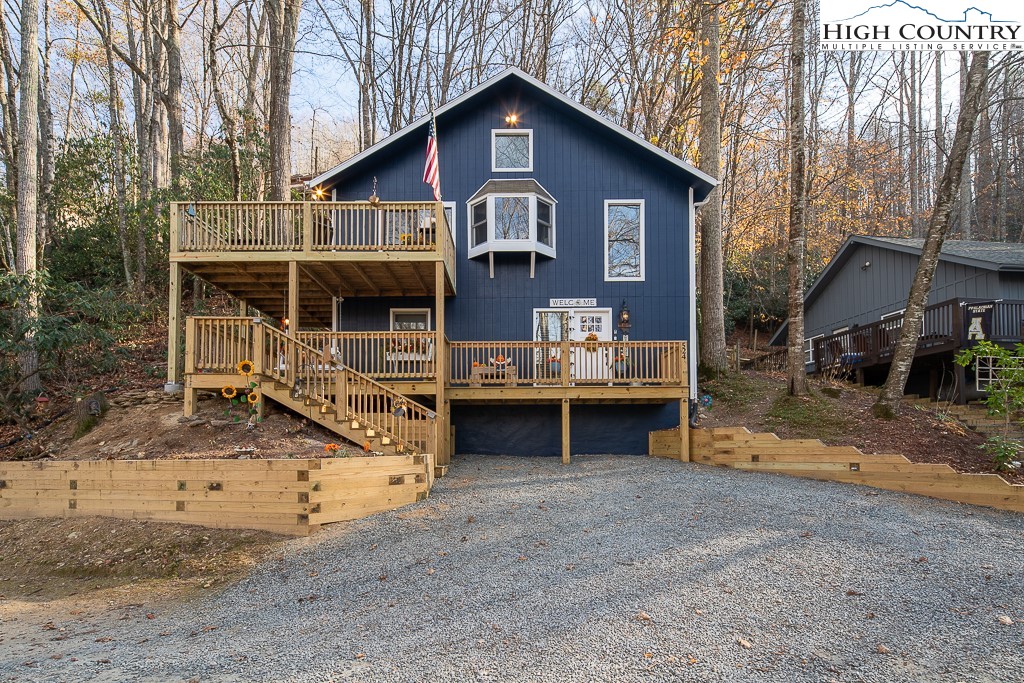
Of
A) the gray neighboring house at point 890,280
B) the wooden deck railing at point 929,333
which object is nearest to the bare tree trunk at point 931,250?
the wooden deck railing at point 929,333

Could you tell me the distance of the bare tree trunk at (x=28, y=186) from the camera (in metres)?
12.6

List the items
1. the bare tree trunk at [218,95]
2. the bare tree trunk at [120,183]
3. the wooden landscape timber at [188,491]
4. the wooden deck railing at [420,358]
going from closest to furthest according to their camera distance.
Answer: the wooden landscape timber at [188,491]
the wooden deck railing at [420,358]
the bare tree trunk at [218,95]
the bare tree trunk at [120,183]

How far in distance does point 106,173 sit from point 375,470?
62.6ft

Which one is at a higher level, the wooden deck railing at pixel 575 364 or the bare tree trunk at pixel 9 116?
the bare tree trunk at pixel 9 116

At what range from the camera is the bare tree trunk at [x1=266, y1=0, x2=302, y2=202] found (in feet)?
56.5

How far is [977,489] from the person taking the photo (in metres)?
9.37

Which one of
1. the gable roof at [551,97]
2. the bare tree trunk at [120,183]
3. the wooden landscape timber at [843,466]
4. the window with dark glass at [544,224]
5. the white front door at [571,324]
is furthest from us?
the bare tree trunk at [120,183]

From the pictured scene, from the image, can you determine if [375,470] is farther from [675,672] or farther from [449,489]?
[675,672]

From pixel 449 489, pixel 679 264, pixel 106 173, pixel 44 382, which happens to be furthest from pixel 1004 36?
pixel 106 173

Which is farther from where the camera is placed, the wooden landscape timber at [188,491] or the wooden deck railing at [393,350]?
the wooden deck railing at [393,350]

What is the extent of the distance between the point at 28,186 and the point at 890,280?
21.6 meters

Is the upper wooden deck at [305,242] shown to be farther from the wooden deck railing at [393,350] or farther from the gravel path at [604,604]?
the gravel path at [604,604]

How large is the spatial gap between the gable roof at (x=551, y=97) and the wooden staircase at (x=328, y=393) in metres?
5.29

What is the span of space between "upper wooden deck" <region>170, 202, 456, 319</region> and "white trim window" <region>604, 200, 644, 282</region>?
12.6 ft
